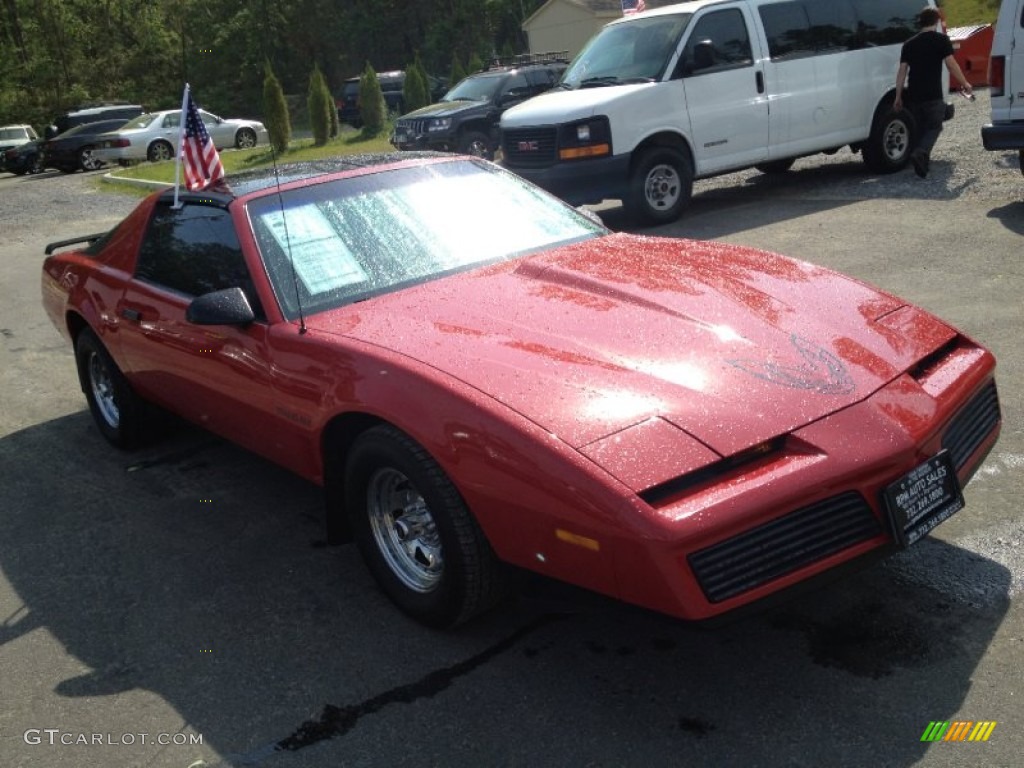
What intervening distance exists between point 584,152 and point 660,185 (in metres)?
0.91

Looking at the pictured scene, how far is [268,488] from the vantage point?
5.04 meters

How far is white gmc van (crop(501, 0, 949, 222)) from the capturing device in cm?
1053

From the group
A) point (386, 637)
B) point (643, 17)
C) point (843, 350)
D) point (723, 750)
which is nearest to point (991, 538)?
point (843, 350)

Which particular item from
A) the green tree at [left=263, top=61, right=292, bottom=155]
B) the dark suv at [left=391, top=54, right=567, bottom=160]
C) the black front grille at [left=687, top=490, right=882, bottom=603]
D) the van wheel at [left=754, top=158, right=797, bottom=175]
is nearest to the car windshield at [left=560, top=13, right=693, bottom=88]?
the van wheel at [left=754, top=158, right=797, bottom=175]

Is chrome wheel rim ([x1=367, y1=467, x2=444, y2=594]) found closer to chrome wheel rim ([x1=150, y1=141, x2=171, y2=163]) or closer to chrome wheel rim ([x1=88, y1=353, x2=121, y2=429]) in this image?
chrome wheel rim ([x1=88, y1=353, x2=121, y2=429])

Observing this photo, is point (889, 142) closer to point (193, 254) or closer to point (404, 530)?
point (193, 254)

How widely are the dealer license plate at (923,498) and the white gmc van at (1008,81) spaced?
7037 mm

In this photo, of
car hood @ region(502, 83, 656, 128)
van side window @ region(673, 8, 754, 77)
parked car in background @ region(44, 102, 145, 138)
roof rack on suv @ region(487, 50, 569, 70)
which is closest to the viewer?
car hood @ region(502, 83, 656, 128)

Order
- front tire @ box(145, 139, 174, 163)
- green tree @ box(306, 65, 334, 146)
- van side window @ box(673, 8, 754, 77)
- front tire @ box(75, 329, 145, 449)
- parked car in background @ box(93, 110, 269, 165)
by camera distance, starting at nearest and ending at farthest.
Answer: front tire @ box(75, 329, 145, 449)
van side window @ box(673, 8, 754, 77)
green tree @ box(306, 65, 334, 146)
parked car in background @ box(93, 110, 269, 165)
front tire @ box(145, 139, 174, 163)

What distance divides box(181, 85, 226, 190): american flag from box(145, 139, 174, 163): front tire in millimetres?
24925

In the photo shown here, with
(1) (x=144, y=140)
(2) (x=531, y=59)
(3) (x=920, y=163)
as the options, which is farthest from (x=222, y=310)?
(1) (x=144, y=140)

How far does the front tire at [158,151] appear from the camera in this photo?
93.2ft

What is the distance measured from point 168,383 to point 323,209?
46.3 inches

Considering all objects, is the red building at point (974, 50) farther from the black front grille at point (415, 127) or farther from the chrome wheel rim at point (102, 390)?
the chrome wheel rim at point (102, 390)
